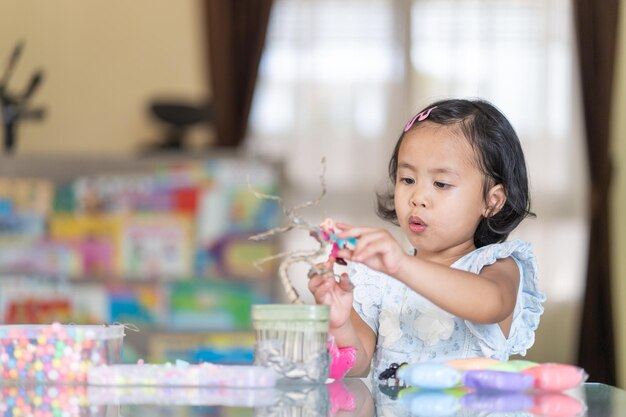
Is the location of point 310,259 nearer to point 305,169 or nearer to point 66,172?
point 66,172

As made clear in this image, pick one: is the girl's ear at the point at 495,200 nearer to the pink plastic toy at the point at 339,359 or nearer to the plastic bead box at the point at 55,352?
the pink plastic toy at the point at 339,359

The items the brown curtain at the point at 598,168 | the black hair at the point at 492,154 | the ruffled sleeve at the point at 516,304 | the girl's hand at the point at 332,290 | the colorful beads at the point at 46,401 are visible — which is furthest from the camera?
the brown curtain at the point at 598,168

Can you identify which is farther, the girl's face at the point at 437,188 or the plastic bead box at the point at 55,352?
the girl's face at the point at 437,188

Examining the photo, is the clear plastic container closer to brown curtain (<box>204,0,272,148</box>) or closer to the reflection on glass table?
the reflection on glass table

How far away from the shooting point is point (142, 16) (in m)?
5.46

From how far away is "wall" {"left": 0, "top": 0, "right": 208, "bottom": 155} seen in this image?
545 cm

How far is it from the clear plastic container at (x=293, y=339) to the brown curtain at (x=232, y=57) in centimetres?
424

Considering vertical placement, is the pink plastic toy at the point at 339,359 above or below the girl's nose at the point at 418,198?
below

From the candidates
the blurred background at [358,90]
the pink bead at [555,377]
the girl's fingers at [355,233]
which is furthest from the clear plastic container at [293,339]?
the blurred background at [358,90]

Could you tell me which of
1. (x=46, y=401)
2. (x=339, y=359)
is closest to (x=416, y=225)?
(x=339, y=359)

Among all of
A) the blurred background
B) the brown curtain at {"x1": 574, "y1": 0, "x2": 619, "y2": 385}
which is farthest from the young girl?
the brown curtain at {"x1": 574, "y1": 0, "x2": 619, "y2": 385}

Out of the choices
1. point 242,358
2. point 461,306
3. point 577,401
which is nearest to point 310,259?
point 461,306

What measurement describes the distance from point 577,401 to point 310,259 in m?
0.36

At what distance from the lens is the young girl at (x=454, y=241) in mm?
1687
